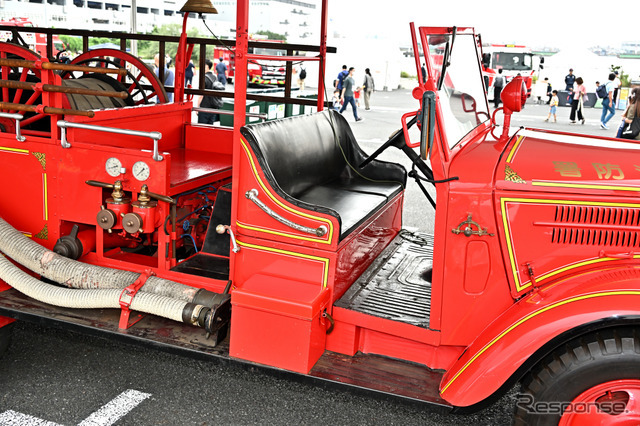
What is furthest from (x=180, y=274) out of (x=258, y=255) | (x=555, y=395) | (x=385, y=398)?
(x=555, y=395)

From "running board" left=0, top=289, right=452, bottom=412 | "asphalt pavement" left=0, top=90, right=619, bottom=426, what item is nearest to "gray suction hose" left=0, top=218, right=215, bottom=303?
"running board" left=0, top=289, right=452, bottom=412

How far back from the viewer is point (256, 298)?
3.03 m

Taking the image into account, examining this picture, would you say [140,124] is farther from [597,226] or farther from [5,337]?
[597,226]

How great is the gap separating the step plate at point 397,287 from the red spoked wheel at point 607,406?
0.76 m

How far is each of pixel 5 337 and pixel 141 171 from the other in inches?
50.8

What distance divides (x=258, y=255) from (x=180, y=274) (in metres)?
0.62

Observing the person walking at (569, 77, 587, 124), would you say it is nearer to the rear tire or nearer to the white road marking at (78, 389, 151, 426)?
the white road marking at (78, 389, 151, 426)

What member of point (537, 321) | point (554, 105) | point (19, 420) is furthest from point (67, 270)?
point (554, 105)

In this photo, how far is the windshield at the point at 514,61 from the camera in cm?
3008

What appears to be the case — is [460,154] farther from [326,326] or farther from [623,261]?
[326,326]

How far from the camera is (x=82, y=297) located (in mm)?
3416

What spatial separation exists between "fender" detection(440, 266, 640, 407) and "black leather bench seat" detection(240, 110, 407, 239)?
0.95 metres

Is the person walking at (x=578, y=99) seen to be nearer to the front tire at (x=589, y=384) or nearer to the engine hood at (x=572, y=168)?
the engine hood at (x=572, y=168)

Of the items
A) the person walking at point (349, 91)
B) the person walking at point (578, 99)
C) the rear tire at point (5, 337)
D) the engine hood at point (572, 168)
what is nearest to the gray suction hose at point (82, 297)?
the rear tire at point (5, 337)
